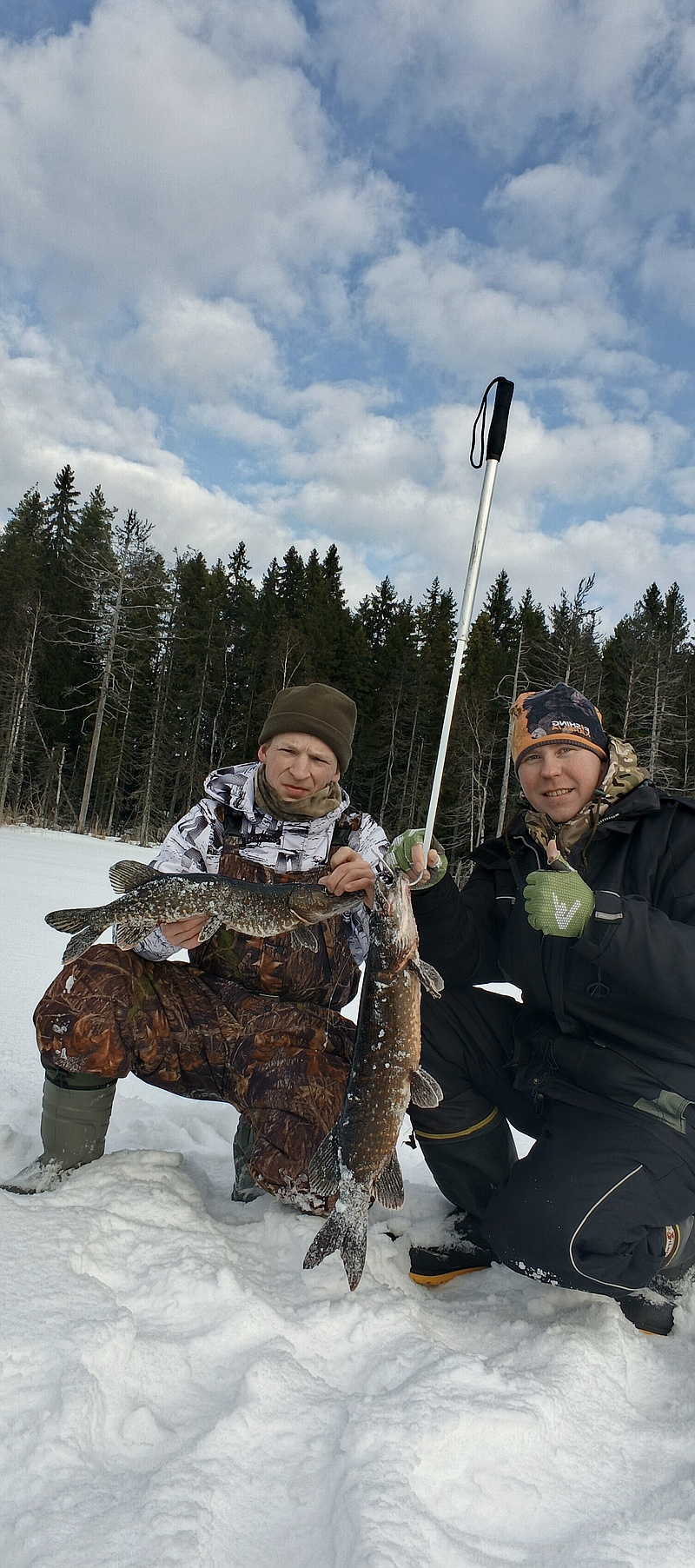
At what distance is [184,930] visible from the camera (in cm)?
307

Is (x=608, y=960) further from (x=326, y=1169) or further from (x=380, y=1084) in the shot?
(x=326, y=1169)

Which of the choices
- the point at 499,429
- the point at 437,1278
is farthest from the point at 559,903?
the point at 499,429

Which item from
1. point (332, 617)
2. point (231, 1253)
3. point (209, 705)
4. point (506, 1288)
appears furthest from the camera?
point (332, 617)

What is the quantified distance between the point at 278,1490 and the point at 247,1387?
259 mm

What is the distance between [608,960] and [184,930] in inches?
62.9

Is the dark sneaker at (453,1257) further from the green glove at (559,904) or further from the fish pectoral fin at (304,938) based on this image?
the green glove at (559,904)

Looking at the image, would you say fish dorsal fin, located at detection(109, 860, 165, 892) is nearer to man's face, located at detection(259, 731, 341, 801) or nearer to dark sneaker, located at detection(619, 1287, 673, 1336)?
man's face, located at detection(259, 731, 341, 801)

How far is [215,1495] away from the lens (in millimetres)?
1618

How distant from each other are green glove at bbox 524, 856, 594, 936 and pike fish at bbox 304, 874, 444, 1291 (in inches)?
16.2

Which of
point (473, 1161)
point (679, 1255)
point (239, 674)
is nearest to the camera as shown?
point (679, 1255)

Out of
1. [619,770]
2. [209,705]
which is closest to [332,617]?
[209,705]

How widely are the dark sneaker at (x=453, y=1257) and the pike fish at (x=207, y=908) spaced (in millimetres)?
1273

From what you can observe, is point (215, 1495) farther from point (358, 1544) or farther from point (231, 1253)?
point (231, 1253)

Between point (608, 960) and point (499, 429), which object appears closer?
point (608, 960)
